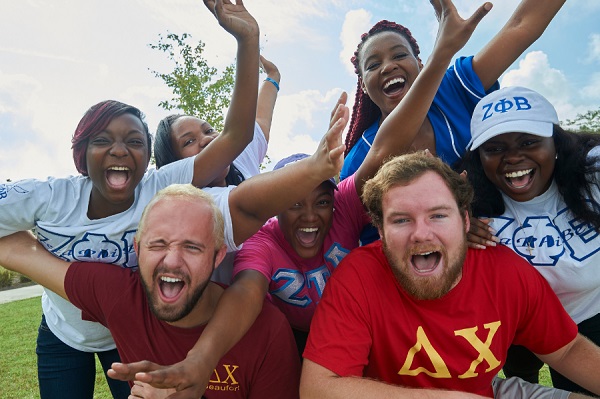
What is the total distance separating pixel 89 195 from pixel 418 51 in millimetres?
2529

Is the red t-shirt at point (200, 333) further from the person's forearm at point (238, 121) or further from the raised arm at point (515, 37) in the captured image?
the raised arm at point (515, 37)

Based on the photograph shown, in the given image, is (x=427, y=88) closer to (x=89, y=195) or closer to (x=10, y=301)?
(x=89, y=195)

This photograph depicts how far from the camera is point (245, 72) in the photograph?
2619mm

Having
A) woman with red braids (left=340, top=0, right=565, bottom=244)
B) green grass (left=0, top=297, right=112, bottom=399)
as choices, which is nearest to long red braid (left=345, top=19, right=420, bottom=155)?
woman with red braids (left=340, top=0, right=565, bottom=244)

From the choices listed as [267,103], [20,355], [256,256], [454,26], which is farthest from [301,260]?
[20,355]

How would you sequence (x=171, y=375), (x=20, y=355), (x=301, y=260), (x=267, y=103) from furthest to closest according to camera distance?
(x=20, y=355)
(x=267, y=103)
(x=301, y=260)
(x=171, y=375)

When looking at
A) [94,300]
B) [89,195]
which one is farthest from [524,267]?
[89,195]

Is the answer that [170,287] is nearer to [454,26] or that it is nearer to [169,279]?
[169,279]

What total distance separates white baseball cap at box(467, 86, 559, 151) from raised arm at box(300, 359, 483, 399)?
1395 mm

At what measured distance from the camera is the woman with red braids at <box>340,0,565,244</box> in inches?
116

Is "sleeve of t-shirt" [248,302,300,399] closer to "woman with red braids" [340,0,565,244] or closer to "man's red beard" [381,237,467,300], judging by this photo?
"man's red beard" [381,237,467,300]

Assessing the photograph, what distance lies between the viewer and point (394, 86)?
10.4ft

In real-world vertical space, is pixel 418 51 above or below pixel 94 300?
above

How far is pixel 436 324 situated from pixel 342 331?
0.48 m
